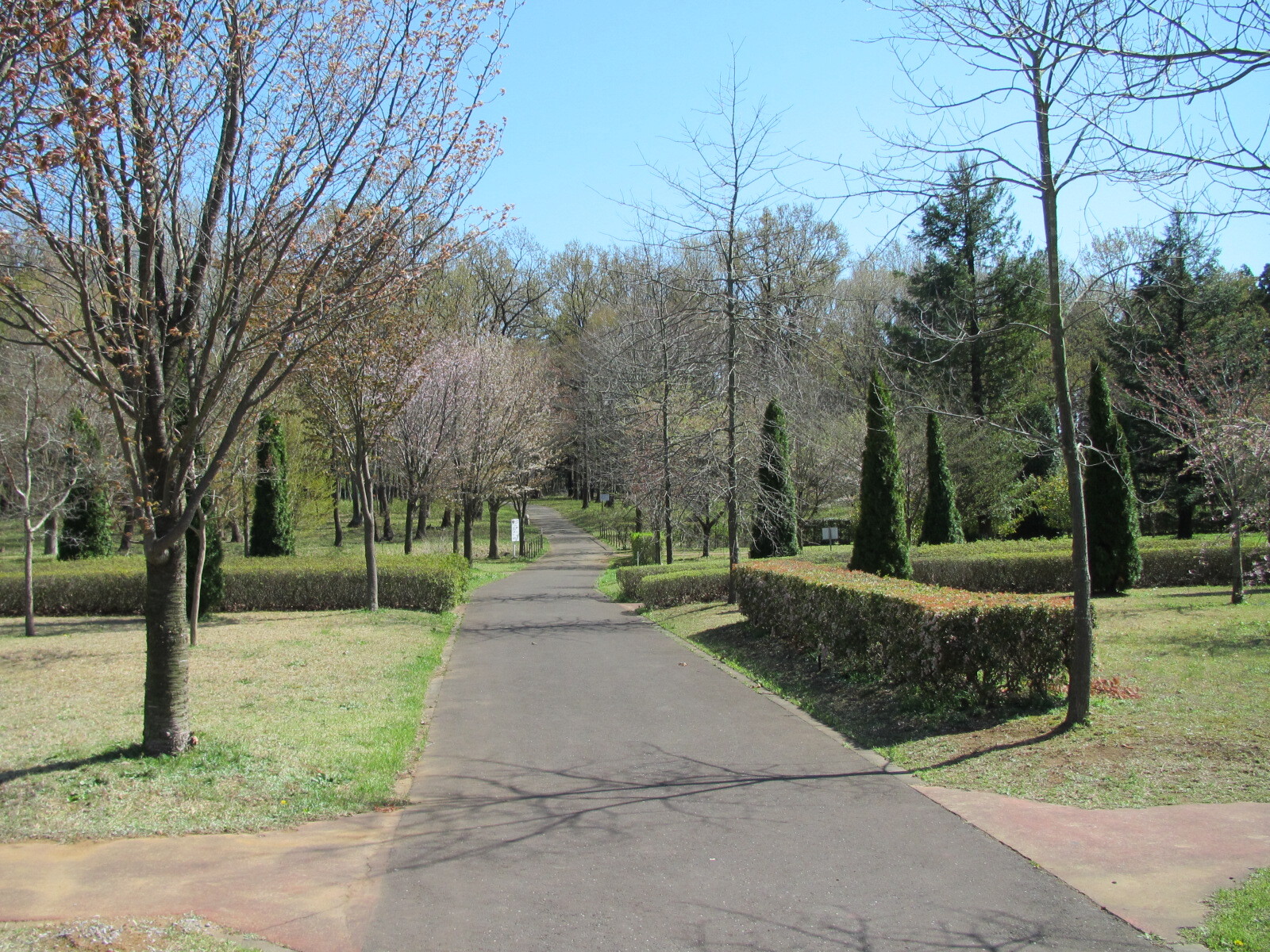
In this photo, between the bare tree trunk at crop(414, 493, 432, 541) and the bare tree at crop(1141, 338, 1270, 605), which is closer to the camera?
the bare tree at crop(1141, 338, 1270, 605)

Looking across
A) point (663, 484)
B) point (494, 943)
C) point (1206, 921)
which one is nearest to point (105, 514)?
point (663, 484)

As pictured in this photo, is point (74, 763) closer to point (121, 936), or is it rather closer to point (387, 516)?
point (121, 936)

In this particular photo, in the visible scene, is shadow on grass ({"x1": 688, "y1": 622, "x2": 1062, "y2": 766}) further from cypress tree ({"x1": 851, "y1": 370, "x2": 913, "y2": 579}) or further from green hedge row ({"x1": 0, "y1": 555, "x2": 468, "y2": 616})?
green hedge row ({"x1": 0, "y1": 555, "x2": 468, "y2": 616})

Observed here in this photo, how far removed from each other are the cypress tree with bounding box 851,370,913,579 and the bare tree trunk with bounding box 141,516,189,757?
1279 cm

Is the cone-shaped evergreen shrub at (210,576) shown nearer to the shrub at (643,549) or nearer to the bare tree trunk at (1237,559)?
the shrub at (643,549)

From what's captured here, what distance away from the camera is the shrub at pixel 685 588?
18922 mm

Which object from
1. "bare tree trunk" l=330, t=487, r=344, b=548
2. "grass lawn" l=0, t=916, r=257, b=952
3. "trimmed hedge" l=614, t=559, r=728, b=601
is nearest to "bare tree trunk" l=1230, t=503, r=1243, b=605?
"trimmed hedge" l=614, t=559, r=728, b=601

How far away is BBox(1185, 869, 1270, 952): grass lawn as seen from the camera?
12.7ft

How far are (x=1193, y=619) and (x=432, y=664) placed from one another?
11.0 meters

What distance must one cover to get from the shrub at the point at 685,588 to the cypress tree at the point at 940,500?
9025 millimetres

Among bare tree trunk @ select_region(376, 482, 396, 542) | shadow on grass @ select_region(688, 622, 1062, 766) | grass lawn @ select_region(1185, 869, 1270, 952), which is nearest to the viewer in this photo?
grass lawn @ select_region(1185, 869, 1270, 952)

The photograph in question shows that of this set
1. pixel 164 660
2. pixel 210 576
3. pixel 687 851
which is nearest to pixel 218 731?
pixel 164 660

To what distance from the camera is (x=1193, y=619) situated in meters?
13.2

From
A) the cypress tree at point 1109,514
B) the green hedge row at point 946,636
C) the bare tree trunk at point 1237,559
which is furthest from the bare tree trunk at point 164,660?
the cypress tree at point 1109,514
